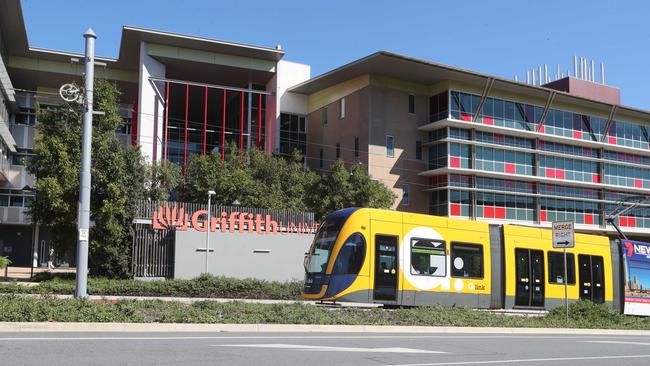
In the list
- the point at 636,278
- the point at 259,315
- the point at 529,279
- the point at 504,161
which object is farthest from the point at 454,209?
the point at 259,315

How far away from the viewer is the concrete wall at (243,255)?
113 ft

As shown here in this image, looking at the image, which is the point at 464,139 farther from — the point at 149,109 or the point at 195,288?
the point at 195,288

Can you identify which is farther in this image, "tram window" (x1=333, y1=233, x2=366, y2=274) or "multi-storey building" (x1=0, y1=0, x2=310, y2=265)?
"multi-storey building" (x1=0, y1=0, x2=310, y2=265)

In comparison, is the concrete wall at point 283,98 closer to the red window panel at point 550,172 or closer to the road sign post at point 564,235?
the red window panel at point 550,172

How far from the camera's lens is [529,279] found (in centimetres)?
2556

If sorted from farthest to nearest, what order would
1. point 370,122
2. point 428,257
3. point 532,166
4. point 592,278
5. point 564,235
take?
point 532,166 → point 370,122 → point 592,278 → point 428,257 → point 564,235

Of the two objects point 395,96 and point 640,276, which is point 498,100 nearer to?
point 395,96

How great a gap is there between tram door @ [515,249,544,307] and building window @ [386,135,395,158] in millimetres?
34980

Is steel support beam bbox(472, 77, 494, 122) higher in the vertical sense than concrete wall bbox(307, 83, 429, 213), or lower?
higher

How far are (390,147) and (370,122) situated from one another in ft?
10.2

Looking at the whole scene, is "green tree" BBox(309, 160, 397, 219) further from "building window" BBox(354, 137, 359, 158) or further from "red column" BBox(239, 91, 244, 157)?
"red column" BBox(239, 91, 244, 157)

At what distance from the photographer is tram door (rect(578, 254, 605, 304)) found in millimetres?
27219

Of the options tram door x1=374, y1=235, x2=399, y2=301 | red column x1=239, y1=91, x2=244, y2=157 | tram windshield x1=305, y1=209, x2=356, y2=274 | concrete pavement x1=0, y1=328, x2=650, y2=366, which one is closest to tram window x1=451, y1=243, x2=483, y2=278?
tram door x1=374, y1=235, x2=399, y2=301

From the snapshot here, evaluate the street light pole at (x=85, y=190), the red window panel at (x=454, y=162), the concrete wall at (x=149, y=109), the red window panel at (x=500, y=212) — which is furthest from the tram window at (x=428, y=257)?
the red window panel at (x=500, y=212)
